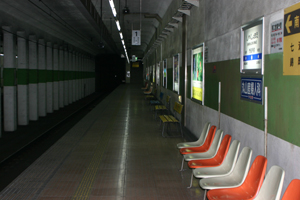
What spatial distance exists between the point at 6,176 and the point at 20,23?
19.3 feet

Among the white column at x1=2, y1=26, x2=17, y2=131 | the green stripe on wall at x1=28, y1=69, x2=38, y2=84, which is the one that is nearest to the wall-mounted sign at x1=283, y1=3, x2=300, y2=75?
the white column at x1=2, y1=26, x2=17, y2=131

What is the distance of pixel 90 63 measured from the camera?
98.0 ft

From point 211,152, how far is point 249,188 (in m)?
1.47

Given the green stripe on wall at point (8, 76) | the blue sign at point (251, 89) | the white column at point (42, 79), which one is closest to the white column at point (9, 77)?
the green stripe on wall at point (8, 76)

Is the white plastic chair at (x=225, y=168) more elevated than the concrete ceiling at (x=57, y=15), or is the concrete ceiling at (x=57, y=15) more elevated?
the concrete ceiling at (x=57, y=15)

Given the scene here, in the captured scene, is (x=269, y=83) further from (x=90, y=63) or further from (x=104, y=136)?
(x=90, y=63)

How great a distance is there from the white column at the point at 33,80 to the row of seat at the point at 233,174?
9107mm

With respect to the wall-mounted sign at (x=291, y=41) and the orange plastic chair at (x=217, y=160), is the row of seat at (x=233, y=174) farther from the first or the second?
the wall-mounted sign at (x=291, y=41)

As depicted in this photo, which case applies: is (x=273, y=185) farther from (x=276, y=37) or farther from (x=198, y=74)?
(x=198, y=74)

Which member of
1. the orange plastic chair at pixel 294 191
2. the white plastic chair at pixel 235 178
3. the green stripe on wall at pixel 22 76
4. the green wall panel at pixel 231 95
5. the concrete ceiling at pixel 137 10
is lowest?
the white plastic chair at pixel 235 178

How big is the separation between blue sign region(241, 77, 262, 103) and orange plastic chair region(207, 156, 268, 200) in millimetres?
800

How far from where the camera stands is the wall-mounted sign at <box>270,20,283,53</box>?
287 centimetres

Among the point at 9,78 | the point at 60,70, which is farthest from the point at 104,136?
the point at 60,70

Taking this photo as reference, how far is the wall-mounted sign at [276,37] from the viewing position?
2871 millimetres
